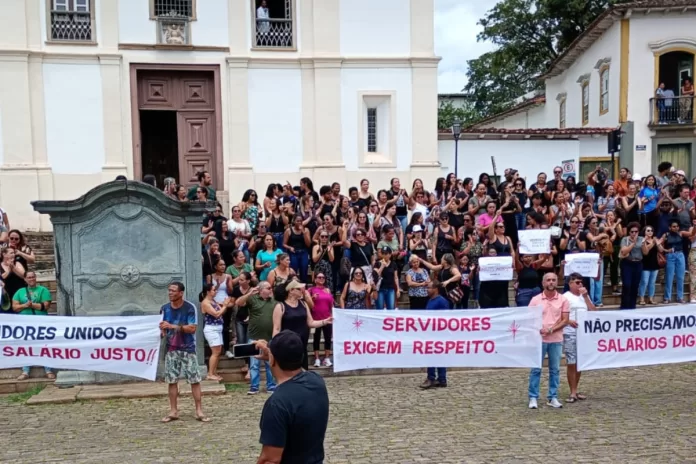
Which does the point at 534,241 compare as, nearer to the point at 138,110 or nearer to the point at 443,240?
the point at 443,240

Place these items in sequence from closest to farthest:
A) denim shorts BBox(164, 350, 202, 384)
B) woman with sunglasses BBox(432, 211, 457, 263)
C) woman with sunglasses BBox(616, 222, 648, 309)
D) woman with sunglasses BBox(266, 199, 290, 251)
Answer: denim shorts BBox(164, 350, 202, 384) < woman with sunglasses BBox(432, 211, 457, 263) < woman with sunglasses BBox(266, 199, 290, 251) < woman with sunglasses BBox(616, 222, 648, 309)

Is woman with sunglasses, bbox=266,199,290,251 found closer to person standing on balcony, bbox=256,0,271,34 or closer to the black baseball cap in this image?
person standing on balcony, bbox=256,0,271,34

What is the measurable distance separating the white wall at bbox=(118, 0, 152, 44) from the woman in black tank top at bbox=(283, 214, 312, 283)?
973 centimetres

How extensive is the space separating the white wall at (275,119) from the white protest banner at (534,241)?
9599 millimetres

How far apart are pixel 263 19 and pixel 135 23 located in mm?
3590

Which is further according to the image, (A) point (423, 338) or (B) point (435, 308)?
(B) point (435, 308)

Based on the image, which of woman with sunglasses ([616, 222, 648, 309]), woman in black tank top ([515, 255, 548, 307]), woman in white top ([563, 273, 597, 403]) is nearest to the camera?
woman in white top ([563, 273, 597, 403])

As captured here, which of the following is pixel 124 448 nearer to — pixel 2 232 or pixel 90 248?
pixel 90 248

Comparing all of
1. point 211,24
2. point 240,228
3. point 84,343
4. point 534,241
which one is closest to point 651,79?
point 211,24

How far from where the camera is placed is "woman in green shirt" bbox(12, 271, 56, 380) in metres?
12.0

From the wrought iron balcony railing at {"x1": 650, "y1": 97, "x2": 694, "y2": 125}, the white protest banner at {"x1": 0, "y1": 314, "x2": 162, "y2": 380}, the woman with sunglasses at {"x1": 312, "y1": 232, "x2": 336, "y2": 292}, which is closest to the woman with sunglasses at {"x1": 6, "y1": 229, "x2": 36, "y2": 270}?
the white protest banner at {"x1": 0, "y1": 314, "x2": 162, "y2": 380}

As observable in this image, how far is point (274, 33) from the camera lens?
22.0m

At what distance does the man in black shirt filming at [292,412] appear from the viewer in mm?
4531

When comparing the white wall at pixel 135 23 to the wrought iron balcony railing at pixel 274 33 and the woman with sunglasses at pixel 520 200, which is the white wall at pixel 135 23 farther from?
the woman with sunglasses at pixel 520 200
